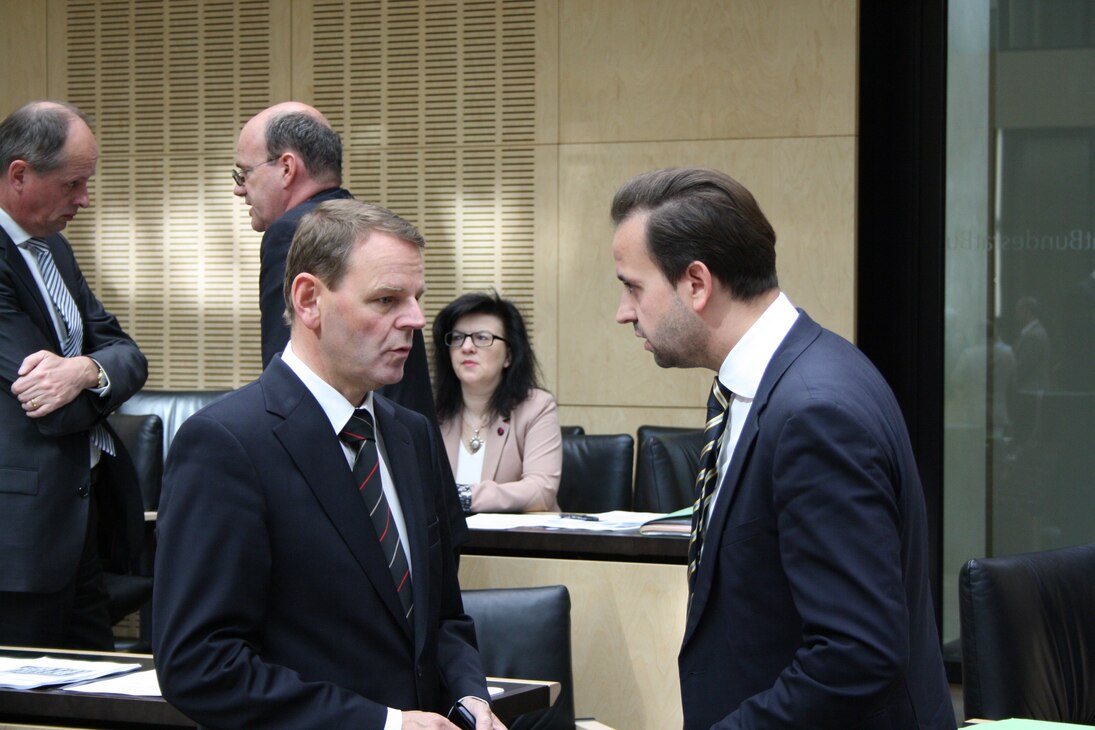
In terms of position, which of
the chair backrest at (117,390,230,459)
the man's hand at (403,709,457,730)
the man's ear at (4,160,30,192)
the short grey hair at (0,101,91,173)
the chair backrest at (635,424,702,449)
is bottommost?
the man's hand at (403,709,457,730)

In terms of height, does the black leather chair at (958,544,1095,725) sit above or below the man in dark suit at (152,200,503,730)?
below

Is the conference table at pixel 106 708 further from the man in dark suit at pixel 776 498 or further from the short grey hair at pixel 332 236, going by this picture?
the short grey hair at pixel 332 236

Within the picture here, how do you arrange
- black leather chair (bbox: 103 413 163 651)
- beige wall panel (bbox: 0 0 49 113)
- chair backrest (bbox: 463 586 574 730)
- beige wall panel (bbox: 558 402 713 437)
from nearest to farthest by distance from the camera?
chair backrest (bbox: 463 586 574 730), black leather chair (bbox: 103 413 163 651), beige wall panel (bbox: 558 402 713 437), beige wall panel (bbox: 0 0 49 113)

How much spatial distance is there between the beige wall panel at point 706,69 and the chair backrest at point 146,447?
8.25ft

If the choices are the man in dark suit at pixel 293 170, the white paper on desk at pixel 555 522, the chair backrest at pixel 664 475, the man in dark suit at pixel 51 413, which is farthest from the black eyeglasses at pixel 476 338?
the man in dark suit at pixel 51 413

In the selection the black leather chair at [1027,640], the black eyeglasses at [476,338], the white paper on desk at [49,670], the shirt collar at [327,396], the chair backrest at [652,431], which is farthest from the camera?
the chair backrest at [652,431]

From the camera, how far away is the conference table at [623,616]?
3.92 meters

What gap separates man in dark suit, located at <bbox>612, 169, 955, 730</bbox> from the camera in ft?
5.67

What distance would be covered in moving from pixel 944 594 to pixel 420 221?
3.24 metres

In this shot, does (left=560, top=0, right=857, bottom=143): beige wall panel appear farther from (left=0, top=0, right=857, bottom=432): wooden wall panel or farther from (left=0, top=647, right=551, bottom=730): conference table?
(left=0, top=647, right=551, bottom=730): conference table

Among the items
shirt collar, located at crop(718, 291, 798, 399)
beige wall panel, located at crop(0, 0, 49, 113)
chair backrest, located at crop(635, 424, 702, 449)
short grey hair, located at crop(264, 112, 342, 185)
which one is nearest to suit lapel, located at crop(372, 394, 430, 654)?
shirt collar, located at crop(718, 291, 798, 399)

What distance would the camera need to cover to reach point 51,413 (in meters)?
3.43

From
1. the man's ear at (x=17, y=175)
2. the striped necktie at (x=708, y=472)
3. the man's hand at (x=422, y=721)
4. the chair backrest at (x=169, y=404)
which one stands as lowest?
the man's hand at (x=422, y=721)

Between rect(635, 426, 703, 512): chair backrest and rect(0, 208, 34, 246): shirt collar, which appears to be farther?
rect(635, 426, 703, 512): chair backrest
